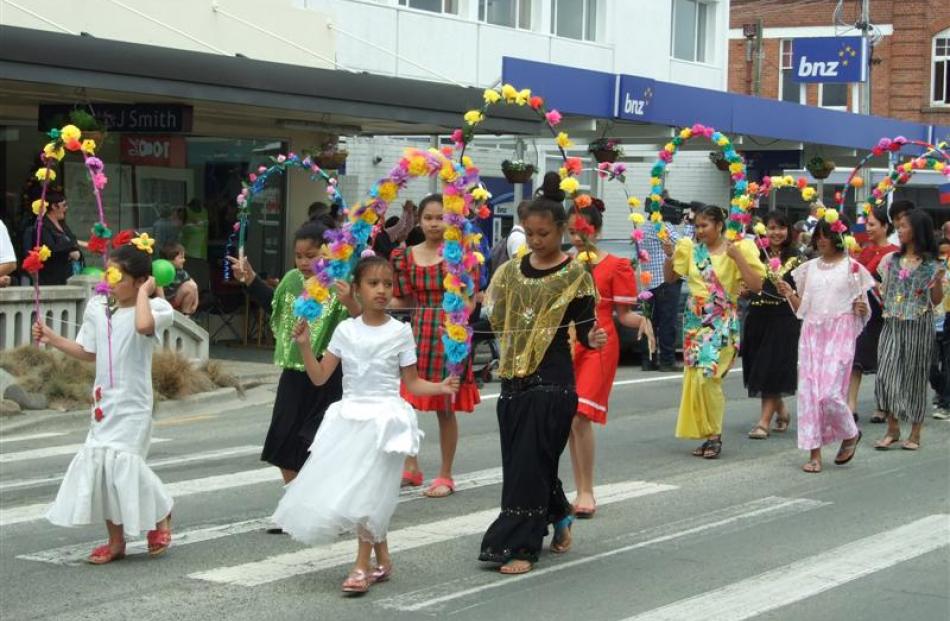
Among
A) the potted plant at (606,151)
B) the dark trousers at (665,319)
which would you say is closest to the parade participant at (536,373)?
Answer: the dark trousers at (665,319)

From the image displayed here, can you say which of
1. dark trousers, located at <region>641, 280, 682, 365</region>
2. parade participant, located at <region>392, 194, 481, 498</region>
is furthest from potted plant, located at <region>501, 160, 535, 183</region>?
parade participant, located at <region>392, 194, 481, 498</region>

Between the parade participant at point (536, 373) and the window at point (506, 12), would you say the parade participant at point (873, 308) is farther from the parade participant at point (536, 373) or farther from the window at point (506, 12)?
the window at point (506, 12)

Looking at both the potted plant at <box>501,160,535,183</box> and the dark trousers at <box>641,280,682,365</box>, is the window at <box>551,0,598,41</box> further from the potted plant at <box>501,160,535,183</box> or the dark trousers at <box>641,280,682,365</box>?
the potted plant at <box>501,160,535,183</box>

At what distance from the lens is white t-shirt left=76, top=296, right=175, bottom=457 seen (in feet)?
25.7

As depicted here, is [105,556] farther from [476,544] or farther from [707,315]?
[707,315]

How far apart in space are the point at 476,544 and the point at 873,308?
22.6 feet

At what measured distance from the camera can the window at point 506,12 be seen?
94.2ft

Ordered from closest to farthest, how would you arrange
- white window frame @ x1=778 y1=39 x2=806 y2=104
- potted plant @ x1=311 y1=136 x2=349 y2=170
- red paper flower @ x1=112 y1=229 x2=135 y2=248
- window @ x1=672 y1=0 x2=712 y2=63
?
red paper flower @ x1=112 y1=229 x2=135 y2=248
potted plant @ x1=311 y1=136 x2=349 y2=170
window @ x1=672 y1=0 x2=712 y2=63
white window frame @ x1=778 y1=39 x2=806 y2=104

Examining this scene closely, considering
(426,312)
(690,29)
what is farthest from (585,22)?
(426,312)

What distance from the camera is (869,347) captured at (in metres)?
13.9

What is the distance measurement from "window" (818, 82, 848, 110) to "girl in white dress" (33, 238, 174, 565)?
4033cm

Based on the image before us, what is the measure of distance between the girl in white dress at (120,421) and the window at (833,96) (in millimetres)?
40329

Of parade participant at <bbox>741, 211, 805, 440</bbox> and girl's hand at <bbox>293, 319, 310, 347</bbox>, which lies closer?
girl's hand at <bbox>293, 319, 310, 347</bbox>

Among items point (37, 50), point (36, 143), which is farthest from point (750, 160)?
point (37, 50)
